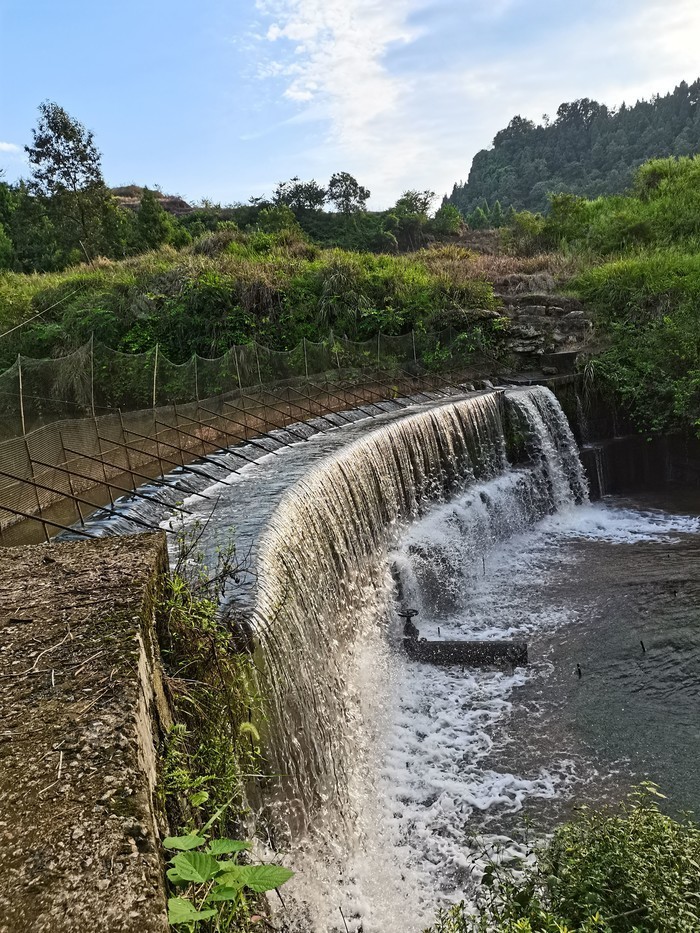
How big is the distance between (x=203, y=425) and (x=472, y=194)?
94852 mm

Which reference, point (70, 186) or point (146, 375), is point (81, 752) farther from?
point (70, 186)

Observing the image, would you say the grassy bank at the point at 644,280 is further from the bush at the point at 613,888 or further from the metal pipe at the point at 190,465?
the bush at the point at 613,888

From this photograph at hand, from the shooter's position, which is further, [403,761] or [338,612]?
[338,612]

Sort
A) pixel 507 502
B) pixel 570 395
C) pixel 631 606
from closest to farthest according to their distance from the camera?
1. pixel 631 606
2. pixel 507 502
3. pixel 570 395

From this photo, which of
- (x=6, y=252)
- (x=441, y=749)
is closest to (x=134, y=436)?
(x=441, y=749)

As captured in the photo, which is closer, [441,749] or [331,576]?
[441,749]

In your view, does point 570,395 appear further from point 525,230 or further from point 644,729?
point 525,230

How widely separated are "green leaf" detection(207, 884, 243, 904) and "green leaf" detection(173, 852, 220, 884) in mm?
47

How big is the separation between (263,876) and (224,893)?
123 millimetres

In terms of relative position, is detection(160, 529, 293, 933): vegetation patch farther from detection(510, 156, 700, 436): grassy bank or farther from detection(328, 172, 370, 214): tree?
detection(328, 172, 370, 214): tree

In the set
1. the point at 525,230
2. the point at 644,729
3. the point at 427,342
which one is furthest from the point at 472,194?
the point at 644,729

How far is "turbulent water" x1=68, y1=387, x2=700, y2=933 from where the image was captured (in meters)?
4.50

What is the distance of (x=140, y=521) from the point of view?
666 cm

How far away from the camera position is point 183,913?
65.7 inches
